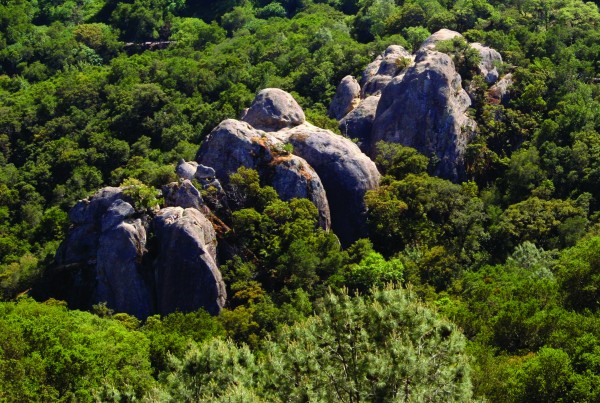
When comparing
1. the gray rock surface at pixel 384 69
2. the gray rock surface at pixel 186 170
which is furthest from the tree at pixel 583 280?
the gray rock surface at pixel 384 69

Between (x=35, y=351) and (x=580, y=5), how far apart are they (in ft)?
216

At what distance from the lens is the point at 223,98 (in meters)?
78.7

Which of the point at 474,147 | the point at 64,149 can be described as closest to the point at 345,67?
→ the point at 474,147

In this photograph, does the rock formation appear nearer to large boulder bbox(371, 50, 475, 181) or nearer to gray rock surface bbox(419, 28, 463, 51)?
large boulder bbox(371, 50, 475, 181)

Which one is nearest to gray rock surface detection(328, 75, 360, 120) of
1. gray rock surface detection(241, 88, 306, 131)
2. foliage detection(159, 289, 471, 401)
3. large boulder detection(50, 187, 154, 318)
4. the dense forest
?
the dense forest

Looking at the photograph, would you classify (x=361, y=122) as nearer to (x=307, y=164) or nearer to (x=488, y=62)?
(x=307, y=164)

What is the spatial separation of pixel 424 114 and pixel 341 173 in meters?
9.27

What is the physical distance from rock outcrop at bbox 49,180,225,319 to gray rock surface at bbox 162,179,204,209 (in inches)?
2.4

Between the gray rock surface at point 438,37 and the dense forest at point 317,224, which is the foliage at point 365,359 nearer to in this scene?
the dense forest at point 317,224

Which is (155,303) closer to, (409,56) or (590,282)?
(590,282)

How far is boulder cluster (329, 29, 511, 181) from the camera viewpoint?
6731 cm

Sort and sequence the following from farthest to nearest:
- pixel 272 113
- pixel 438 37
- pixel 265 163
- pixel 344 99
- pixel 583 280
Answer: pixel 438 37 → pixel 344 99 → pixel 272 113 → pixel 265 163 → pixel 583 280

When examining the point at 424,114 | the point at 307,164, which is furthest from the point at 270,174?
the point at 424,114

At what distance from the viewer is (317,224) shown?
60.0 metres
